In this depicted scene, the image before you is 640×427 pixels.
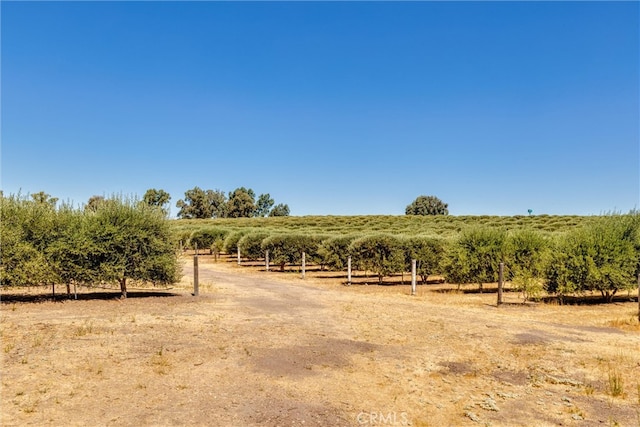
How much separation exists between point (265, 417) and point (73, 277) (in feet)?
42.3

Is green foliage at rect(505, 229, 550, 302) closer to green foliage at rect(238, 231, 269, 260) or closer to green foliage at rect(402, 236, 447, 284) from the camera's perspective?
green foliage at rect(402, 236, 447, 284)

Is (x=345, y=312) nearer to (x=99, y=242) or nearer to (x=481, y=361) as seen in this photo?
(x=481, y=361)

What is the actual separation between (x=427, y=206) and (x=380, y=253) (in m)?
105

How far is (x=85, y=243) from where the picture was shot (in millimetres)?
15609

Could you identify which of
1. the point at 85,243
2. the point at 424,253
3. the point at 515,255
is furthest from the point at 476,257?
the point at 85,243

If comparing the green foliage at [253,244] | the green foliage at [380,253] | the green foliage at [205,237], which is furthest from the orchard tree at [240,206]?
the green foliage at [380,253]

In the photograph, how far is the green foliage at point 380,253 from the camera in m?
25.1

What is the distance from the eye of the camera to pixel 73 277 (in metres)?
15.8

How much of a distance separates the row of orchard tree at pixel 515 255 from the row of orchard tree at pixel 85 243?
41.8 ft

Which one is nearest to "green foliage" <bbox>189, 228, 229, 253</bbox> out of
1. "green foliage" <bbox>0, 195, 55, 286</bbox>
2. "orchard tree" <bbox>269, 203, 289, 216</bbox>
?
"green foliage" <bbox>0, 195, 55, 286</bbox>

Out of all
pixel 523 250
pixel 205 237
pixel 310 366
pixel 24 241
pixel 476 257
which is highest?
pixel 24 241

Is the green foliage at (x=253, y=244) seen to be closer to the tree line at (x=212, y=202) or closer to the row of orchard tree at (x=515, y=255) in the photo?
the row of orchard tree at (x=515, y=255)

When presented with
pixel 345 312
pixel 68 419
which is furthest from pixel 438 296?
pixel 68 419

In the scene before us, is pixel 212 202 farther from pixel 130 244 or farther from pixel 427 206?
pixel 130 244
